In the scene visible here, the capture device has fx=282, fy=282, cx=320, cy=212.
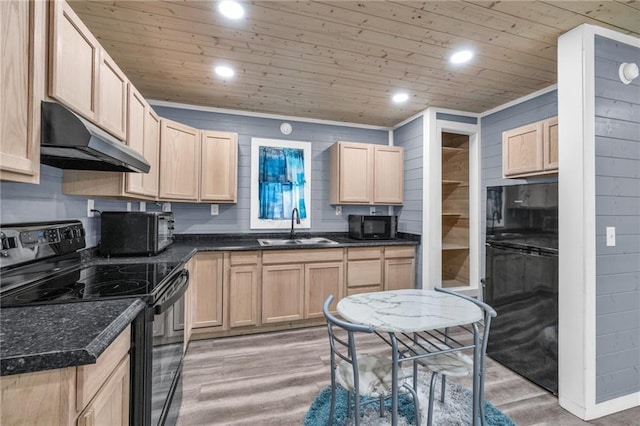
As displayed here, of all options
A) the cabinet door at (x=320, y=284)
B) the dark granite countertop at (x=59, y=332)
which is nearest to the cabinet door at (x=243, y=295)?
the cabinet door at (x=320, y=284)

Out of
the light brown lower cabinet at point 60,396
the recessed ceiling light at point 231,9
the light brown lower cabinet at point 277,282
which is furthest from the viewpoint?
the light brown lower cabinet at point 277,282

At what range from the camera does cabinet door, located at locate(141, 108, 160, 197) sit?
2.35m

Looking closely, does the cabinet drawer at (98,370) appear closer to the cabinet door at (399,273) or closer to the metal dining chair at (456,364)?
the metal dining chair at (456,364)

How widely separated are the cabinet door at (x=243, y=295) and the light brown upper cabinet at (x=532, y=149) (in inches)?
107

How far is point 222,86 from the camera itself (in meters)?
2.86

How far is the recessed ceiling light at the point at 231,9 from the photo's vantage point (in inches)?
68.5

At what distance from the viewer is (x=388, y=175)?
3781mm

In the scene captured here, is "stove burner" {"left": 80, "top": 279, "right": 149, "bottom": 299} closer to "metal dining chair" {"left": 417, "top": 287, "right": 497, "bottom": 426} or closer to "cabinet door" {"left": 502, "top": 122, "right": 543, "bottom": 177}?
"metal dining chair" {"left": 417, "top": 287, "right": 497, "bottom": 426}

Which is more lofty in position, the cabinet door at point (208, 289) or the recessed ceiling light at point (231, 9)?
the recessed ceiling light at point (231, 9)

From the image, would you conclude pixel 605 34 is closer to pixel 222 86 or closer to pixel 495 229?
pixel 495 229

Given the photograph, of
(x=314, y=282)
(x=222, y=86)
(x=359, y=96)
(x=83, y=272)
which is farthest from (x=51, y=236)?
(x=359, y=96)

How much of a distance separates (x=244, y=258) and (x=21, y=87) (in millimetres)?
2174

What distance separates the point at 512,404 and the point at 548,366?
0.41 metres

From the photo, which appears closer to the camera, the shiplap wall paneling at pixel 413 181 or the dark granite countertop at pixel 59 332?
the dark granite countertop at pixel 59 332
